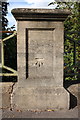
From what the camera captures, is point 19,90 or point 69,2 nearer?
point 19,90

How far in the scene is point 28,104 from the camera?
295cm

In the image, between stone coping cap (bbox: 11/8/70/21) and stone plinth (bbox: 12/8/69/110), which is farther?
stone plinth (bbox: 12/8/69/110)

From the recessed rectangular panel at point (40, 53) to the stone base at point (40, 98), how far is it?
284 mm

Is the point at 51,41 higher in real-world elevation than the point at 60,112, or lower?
higher

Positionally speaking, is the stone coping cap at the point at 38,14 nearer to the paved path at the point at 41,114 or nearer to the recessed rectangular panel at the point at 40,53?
the recessed rectangular panel at the point at 40,53

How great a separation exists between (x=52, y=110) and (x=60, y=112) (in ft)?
0.53

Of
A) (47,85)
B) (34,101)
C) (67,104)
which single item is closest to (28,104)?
(34,101)

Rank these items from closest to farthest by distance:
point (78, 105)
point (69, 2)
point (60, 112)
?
1. point (60, 112)
2. point (78, 105)
3. point (69, 2)

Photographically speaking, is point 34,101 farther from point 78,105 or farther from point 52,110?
point 78,105

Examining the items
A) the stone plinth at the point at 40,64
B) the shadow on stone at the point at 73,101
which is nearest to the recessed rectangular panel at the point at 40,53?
the stone plinth at the point at 40,64

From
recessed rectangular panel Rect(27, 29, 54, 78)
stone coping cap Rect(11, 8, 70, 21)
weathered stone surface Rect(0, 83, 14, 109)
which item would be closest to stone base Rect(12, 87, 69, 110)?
weathered stone surface Rect(0, 83, 14, 109)

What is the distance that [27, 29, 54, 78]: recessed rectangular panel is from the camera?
295 centimetres

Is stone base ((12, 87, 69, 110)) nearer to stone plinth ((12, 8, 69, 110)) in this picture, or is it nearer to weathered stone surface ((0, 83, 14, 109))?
stone plinth ((12, 8, 69, 110))

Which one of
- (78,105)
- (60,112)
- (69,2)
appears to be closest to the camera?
(60,112)
